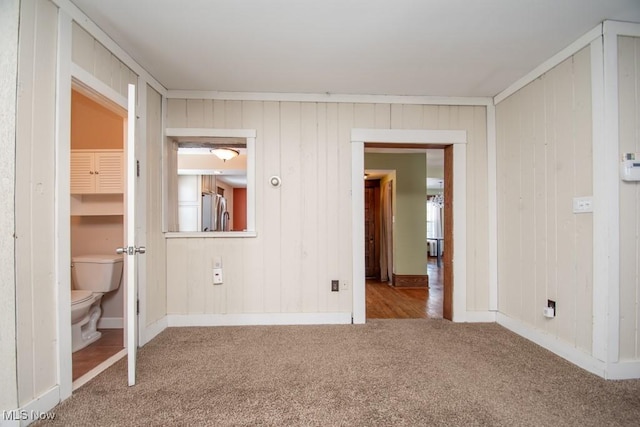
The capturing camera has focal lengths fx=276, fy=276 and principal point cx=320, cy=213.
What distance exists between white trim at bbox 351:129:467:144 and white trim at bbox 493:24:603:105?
0.48m

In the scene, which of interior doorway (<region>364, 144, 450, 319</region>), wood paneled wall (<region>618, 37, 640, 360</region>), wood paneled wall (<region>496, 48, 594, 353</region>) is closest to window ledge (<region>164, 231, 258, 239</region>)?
interior doorway (<region>364, 144, 450, 319</region>)

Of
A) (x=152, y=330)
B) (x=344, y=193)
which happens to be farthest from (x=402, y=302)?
(x=152, y=330)

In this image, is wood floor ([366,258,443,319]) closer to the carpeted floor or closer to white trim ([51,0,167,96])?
the carpeted floor

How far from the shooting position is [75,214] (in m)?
2.69

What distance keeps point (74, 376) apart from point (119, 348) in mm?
492

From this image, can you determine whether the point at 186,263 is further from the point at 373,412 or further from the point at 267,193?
the point at 373,412

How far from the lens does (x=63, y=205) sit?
5.16ft

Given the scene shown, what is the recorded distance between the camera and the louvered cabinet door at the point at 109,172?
2.56 m

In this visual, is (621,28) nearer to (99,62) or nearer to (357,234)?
(357,234)

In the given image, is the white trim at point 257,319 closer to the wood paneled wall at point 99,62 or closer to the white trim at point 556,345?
the white trim at point 556,345

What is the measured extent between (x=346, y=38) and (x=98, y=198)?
2717mm

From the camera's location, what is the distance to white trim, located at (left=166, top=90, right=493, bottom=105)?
2730mm

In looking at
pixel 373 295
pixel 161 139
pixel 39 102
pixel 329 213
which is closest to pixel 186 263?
pixel 161 139

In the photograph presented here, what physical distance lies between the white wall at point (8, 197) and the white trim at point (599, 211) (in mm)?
3296
